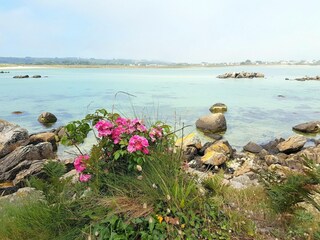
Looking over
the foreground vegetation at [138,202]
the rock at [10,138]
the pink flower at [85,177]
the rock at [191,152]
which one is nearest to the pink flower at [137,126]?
the foreground vegetation at [138,202]

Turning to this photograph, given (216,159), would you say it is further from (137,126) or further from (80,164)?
(80,164)

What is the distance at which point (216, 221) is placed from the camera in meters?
3.45

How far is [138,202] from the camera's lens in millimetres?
3312

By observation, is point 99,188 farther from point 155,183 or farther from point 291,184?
point 291,184

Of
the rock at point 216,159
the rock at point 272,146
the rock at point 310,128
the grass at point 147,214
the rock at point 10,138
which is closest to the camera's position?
the grass at point 147,214

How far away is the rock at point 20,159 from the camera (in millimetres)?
11119

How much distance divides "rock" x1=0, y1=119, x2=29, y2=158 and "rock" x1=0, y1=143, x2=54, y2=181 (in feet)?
4.81

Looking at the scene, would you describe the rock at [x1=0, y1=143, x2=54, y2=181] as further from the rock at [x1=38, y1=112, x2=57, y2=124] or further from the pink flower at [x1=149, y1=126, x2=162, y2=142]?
the rock at [x1=38, y1=112, x2=57, y2=124]

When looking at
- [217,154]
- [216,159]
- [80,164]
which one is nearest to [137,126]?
[80,164]

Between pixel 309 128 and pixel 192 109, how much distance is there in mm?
11156

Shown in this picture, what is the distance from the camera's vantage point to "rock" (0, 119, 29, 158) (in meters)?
13.8

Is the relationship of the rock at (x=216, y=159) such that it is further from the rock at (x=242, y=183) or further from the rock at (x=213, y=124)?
the rock at (x=213, y=124)

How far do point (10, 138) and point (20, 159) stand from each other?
113 inches

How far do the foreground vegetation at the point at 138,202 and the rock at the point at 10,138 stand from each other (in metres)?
11.0
